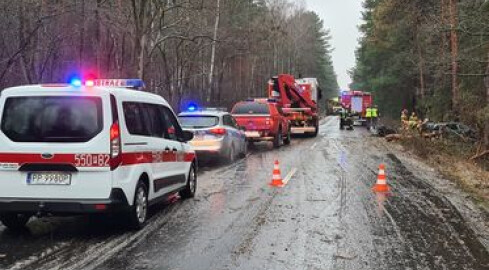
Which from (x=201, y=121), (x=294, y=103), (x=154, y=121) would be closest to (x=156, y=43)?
(x=294, y=103)

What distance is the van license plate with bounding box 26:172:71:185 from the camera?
7148 millimetres

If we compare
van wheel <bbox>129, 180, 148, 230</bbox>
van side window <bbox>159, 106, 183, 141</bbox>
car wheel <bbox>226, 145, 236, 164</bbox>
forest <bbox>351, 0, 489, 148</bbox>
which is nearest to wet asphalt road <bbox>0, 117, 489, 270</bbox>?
van wheel <bbox>129, 180, 148, 230</bbox>

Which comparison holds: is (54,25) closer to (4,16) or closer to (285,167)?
(4,16)

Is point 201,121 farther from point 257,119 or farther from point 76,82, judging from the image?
point 76,82

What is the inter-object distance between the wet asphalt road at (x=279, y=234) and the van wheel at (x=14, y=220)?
0.15 m

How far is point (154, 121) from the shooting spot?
28.8 feet

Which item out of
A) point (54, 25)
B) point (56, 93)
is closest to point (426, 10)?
point (54, 25)

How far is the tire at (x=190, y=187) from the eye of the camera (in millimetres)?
10547

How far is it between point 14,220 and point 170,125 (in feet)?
9.52

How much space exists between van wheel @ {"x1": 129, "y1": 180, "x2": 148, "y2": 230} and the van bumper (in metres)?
0.51

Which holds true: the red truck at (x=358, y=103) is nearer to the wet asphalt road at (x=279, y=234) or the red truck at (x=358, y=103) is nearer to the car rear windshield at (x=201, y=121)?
the car rear windshield at (x=201, y=121)

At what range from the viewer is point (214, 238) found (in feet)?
24.3

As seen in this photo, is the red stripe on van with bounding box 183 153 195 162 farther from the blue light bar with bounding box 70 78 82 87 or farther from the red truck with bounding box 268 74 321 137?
the red truck with bounding box 268 74 321 137

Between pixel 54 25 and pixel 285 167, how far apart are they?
45.5 ft
